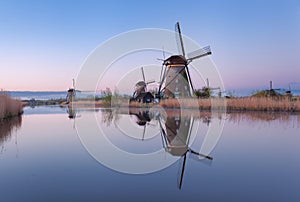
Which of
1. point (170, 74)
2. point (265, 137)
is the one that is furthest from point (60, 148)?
point (170, 74)

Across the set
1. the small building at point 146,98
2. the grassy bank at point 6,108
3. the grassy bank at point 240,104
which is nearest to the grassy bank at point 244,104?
the grassy bank at point 240,104

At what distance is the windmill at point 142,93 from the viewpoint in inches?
966

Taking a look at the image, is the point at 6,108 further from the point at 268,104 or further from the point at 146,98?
the point at 146,98

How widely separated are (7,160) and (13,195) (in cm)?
155

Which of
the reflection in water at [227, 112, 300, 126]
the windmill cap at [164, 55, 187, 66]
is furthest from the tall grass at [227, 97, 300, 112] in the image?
the windmill cap at [164, 55, 187, 66]

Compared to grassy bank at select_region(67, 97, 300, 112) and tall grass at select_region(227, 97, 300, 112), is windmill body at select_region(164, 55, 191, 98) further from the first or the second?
tall grass at select_region(227, 97, 300, 112)

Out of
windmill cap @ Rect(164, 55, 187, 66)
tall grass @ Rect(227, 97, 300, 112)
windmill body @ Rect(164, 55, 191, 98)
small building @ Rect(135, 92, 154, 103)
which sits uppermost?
windmill cap @ Rect(164, 55, 187, 66)

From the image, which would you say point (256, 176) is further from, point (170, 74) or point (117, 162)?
point (170, 74)

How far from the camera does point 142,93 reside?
1002 inches

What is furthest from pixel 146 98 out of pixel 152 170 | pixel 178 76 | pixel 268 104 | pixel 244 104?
pixel 152 170

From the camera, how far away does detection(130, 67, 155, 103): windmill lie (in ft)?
80.5

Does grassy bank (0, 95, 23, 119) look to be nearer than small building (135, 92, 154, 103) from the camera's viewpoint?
Yes

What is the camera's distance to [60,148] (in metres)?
4.57

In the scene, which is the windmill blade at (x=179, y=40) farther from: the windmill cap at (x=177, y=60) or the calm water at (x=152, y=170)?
the calm water at (x=152, y=170)
